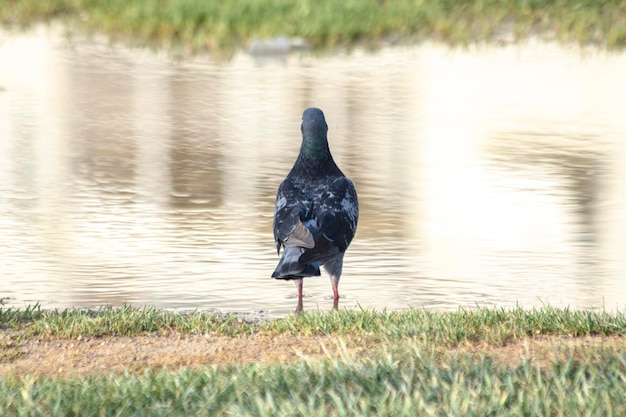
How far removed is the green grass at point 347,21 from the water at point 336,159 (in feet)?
2.90

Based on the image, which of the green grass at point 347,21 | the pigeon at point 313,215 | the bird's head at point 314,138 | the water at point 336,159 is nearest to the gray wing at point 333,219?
the pigeon at point 313,215

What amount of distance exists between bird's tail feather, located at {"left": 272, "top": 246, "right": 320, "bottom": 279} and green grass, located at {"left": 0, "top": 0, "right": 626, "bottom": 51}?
33.6 ft

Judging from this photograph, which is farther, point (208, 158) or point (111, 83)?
point (111, 83)

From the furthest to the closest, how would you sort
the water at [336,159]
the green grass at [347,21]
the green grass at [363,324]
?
the green grass at [347,21], the water at [336,159], the green grass at [363,324]

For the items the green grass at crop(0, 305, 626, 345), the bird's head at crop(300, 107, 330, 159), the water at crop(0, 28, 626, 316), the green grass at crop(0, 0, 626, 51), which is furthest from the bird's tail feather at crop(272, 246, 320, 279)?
the green grass at crop(0, 0, 626, 51)

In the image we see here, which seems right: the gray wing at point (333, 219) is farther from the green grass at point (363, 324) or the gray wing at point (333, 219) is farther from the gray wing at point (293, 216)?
the green grass at point (363, 324)

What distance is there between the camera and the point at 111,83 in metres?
14.6

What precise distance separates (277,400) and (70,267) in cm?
320

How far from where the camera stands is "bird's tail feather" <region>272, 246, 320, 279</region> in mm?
6633

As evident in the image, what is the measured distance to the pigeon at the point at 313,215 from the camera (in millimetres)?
6746

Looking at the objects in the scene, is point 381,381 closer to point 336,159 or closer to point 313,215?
point 313,215

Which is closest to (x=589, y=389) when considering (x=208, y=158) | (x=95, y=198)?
(x=95, y=198)

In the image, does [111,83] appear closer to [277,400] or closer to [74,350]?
[74,350]

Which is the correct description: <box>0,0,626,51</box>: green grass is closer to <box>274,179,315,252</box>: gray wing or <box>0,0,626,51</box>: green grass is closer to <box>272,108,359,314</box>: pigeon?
<box>272,108,359,314</box>: pigeon
